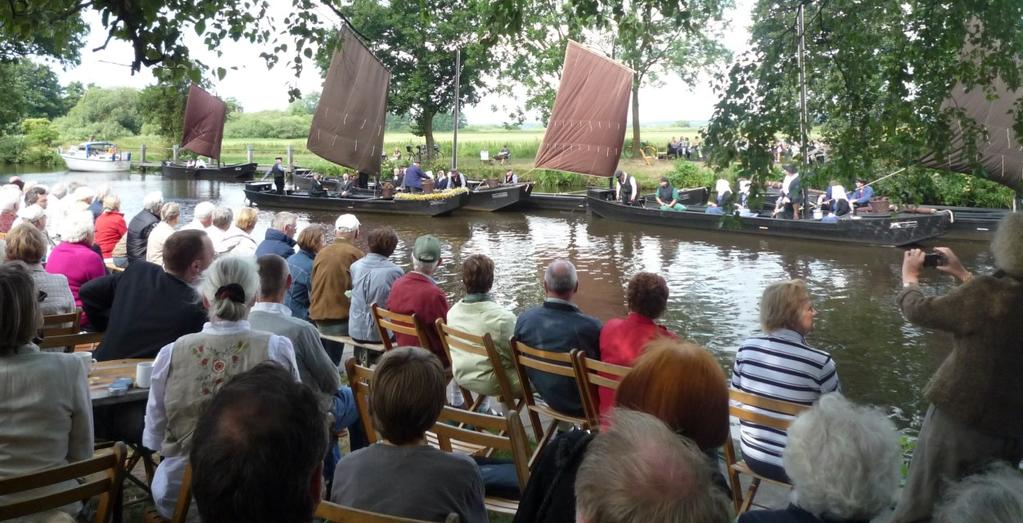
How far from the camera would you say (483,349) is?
15.2 ft

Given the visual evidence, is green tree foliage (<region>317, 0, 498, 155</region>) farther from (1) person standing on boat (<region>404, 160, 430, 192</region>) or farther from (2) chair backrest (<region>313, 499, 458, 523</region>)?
(2) chair backrest (<region>313, 499, 458, 523</region>)

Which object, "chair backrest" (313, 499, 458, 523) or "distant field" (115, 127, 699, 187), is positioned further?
"distant field" (115, 127, 699, 187)

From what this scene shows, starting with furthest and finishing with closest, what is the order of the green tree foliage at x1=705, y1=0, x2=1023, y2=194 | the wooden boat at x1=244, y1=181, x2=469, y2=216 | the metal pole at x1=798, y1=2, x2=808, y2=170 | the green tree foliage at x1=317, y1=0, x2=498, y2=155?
the green tree foliage at x1=317, y1=0, x2=498, y2=155 → the wooden boat at x1=244, y1=181, x2=469, y2=216 → the metal pole at x1=798, y1=2, x2=808, y2=170 → the green tree foliage at x1=705, y1=0, x2=1023, y2=194

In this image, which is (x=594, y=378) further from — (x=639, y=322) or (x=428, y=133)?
(x=428, y=133)

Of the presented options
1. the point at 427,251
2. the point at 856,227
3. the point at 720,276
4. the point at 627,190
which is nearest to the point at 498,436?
the point at 427,251

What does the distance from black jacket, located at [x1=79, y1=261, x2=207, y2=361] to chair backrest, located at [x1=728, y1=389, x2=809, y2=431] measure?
258 cm

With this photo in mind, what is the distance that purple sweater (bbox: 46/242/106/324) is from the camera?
245 inches

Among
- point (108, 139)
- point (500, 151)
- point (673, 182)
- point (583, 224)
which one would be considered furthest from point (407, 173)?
point (108, 139)

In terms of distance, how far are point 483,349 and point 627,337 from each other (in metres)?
0.84

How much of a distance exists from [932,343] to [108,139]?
68928 mm

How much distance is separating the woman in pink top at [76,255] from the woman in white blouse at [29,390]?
3497 mm

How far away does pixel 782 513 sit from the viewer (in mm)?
2293

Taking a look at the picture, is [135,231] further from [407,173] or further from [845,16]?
[407,173]

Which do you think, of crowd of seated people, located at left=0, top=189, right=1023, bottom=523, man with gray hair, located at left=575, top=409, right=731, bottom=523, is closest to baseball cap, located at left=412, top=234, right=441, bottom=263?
crowd of seated people, located at left=0, top=189, right=1023, bottom=523
